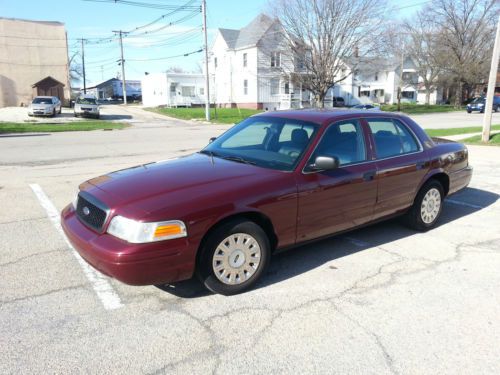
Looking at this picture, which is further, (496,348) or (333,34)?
(333,34)

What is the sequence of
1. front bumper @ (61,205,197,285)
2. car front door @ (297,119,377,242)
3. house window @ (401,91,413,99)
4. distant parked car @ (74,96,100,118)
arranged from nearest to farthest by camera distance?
→ front bumper @ (61,205,197,285) → car front door @ (297,119,377,242) → distant parked car @ (74,96,100,118) → house window @ (401,91,413,99)

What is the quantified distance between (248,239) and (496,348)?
2025mm

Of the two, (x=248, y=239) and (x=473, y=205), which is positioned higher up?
(x=248, y=239)

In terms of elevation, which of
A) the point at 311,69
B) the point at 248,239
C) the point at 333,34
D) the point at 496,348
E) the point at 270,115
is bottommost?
the point at 496,348

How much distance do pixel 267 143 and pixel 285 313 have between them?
1.94m

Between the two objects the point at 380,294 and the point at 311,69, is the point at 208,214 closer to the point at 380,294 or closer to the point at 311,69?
the point at 380,294

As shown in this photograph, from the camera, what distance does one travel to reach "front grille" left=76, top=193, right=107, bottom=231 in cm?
353

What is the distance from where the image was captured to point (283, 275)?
420 cm

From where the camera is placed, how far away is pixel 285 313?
11.4ft

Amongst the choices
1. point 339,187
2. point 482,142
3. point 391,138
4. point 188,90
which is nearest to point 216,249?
point 339,187

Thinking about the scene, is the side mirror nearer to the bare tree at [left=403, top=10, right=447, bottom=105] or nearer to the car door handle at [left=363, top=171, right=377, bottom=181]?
the car door handle at [left=363, top=171, right=377, bottom=181]

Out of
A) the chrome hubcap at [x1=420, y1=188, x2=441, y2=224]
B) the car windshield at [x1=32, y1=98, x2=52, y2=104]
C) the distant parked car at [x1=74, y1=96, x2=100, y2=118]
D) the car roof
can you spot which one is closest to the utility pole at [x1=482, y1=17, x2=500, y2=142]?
the chrome hubcap at [x1=420, y1=188, x2=441, y2=224]

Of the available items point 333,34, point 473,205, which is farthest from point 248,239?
point 333,34

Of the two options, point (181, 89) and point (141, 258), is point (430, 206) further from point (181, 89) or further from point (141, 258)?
point (181, 89)
